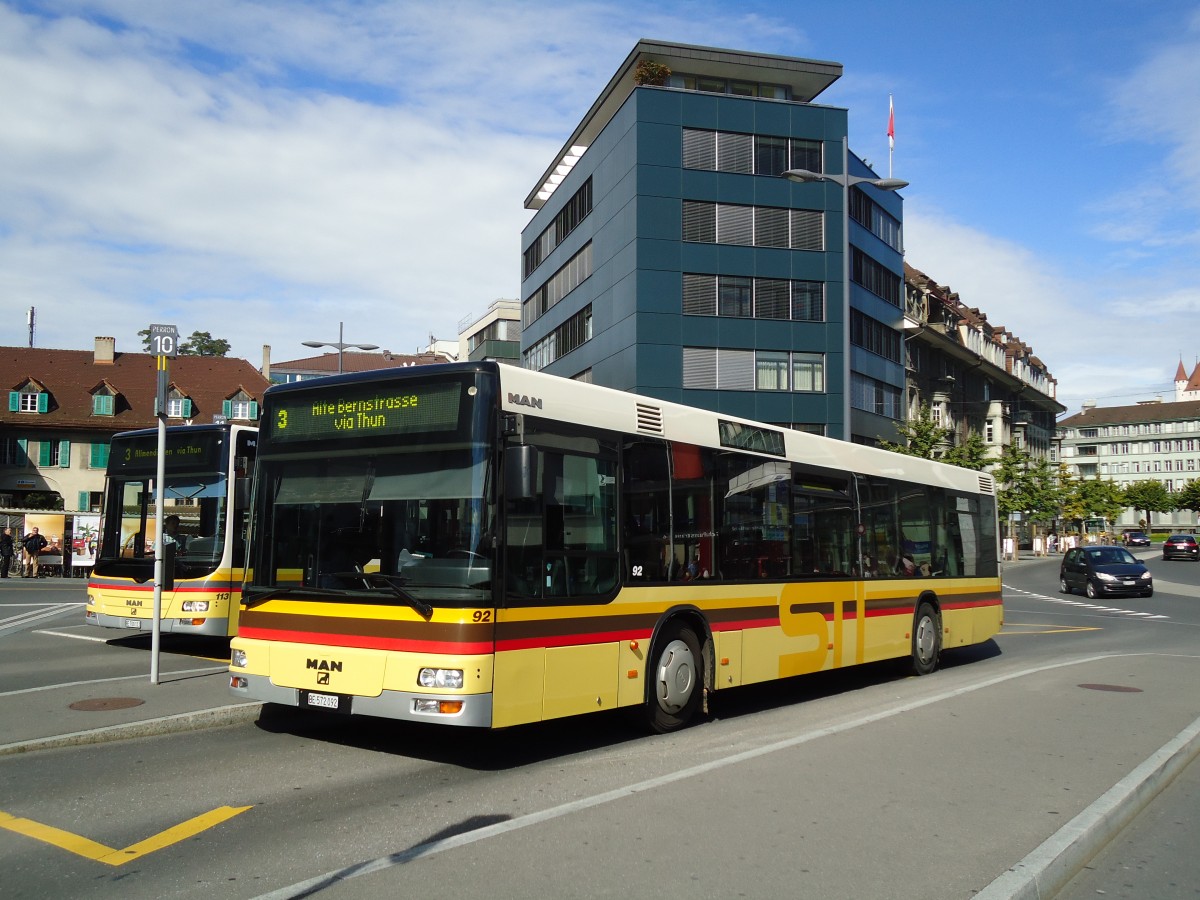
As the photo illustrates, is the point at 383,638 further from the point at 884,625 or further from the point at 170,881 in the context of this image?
the point at 884,625

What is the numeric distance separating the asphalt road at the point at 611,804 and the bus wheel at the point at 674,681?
263mm

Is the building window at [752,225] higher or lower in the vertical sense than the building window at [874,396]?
higher

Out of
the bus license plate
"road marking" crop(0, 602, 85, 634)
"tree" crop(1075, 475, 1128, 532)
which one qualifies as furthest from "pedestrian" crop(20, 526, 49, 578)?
"tree" crop(1075, 475, 1128, 532)

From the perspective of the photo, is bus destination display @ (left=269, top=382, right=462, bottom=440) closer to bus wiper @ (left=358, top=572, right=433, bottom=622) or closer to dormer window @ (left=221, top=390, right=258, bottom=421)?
bus wiper @ (left=358, top=572, right=433, bottom=622)

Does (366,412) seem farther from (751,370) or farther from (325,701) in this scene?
(751,370)

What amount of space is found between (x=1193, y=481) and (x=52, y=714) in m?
163

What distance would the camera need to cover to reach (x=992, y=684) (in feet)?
40.7

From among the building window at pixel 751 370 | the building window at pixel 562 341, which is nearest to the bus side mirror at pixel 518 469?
the building window at pixel 751 370

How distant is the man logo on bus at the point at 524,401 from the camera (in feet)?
26.1

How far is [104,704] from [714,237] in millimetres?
38576

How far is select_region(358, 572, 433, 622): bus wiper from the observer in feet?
24.7

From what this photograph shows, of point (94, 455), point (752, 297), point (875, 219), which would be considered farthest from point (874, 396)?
point (94, 455)

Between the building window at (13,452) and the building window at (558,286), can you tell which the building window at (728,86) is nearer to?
the building window at (558,286)

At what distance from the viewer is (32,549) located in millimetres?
35219
